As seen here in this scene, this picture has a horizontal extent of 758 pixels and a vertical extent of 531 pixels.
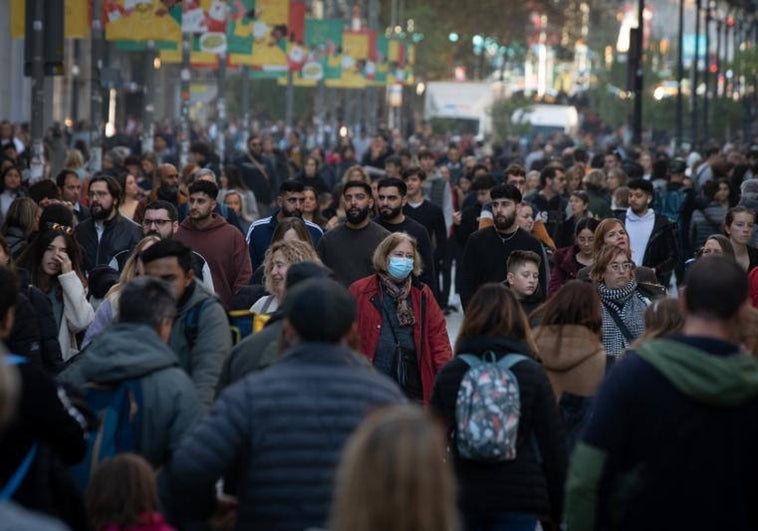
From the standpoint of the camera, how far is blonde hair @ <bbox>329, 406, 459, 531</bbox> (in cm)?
447

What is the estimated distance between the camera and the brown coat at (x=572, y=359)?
8.55 meters

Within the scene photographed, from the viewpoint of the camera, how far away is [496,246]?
13844 mm

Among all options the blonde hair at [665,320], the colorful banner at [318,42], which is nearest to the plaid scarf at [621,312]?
the blonde hair at [665,320]

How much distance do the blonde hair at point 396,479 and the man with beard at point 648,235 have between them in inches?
437

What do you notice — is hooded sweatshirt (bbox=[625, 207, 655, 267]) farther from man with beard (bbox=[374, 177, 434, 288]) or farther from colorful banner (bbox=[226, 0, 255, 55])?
colorful banner (bbox=[226, 0, 255, 55])

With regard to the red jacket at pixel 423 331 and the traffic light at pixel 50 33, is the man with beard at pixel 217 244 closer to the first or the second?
the red jacket at pixel 423 331

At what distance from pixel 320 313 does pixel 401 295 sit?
456 cm

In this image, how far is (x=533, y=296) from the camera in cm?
1217

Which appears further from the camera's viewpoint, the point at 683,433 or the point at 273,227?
the point at 273,227

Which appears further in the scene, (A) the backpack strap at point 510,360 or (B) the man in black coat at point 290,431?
(A) the backpack strap at point 510,360

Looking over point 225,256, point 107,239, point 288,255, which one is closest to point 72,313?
point 288,255

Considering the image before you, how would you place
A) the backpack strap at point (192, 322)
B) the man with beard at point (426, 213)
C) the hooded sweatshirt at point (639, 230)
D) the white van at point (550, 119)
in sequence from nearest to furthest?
the backpack strap at point (192, 322) < the hooded sweatshirt at point (639, 230) < the man with beard at point (426, 213) < the white van at point (550, 119)

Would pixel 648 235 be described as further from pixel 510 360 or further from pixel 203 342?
pixel 510 360

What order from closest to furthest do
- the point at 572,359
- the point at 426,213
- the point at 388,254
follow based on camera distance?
the point at 572,359 → the point at 388,254 → the point at 426,213
